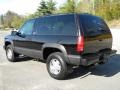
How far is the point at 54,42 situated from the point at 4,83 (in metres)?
1.84

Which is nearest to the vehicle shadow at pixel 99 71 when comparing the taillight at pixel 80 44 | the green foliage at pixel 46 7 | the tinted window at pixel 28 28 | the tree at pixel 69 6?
the taillight at pixel 80 44

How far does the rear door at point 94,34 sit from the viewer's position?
6564 millimetres

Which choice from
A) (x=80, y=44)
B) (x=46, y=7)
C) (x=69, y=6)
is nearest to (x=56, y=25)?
(x=80, y=44)

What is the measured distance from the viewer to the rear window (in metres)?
6.69

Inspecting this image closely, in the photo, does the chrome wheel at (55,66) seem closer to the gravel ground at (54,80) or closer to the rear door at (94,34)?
the gravel ground at (54,80)

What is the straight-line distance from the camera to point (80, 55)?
6406 millimetres

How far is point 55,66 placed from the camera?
721 cm

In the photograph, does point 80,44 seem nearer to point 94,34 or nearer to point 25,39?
point 94,34

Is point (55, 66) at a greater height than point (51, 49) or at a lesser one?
lesser

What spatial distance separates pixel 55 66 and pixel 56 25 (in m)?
1.24

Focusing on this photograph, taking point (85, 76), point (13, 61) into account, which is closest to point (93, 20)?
point (85, 76)

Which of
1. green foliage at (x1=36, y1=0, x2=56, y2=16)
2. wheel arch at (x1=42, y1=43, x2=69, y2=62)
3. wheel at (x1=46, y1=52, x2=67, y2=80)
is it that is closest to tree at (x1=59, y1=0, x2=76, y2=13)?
green foliage at (x1=36, y1=0, x2=56, y2=16)

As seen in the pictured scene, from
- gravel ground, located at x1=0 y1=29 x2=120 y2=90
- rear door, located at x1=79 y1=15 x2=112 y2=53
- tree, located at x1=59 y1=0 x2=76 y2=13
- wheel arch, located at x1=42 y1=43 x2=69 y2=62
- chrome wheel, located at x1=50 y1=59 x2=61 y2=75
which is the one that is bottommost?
gravel ground, located at x1=0 y1=29 x2=120 y2=90

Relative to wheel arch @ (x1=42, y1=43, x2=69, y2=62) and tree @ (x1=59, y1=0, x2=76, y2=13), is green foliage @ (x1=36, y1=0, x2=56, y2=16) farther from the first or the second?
wheel arch @ (x1=42, y1=43, x2=69, y2=62)
